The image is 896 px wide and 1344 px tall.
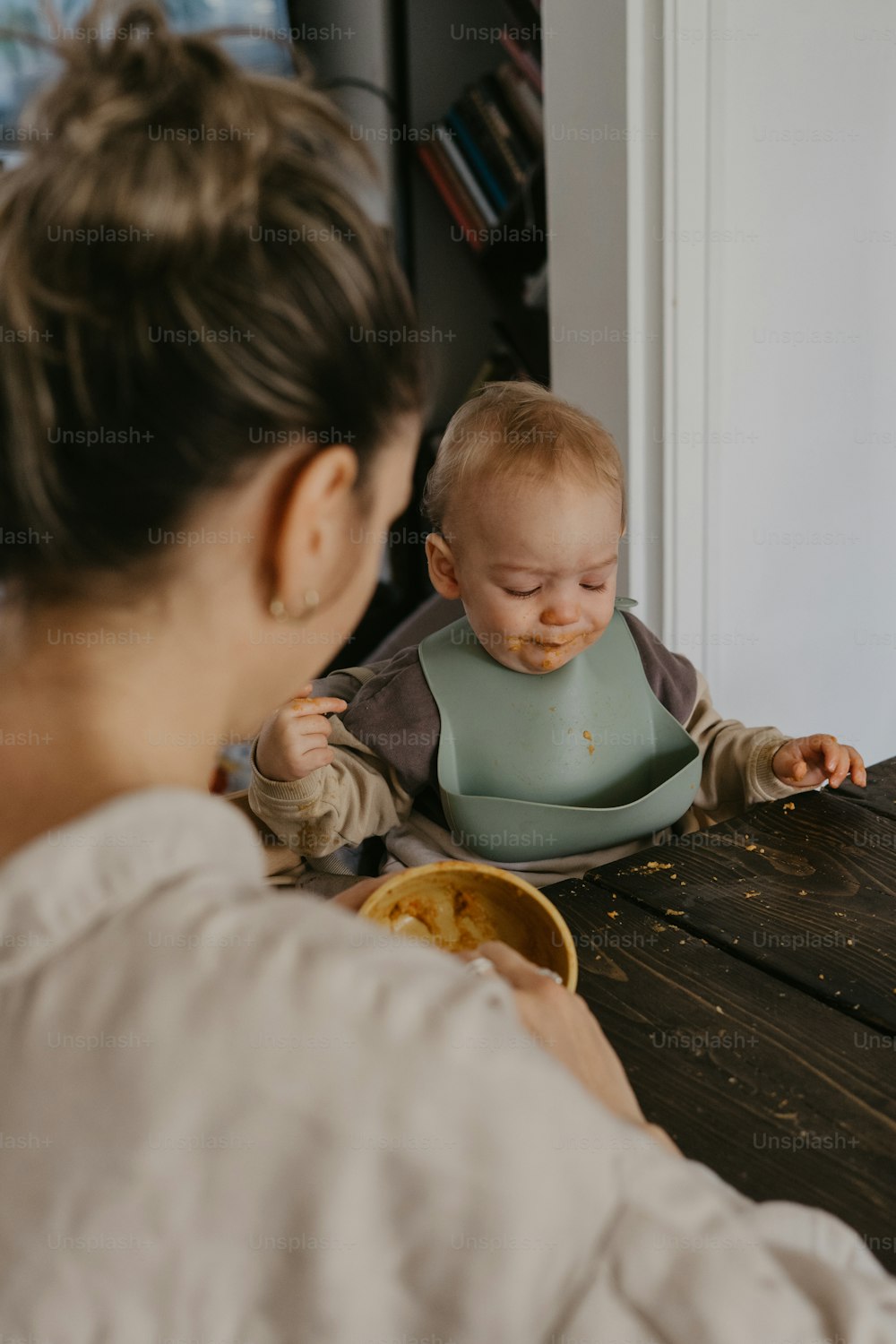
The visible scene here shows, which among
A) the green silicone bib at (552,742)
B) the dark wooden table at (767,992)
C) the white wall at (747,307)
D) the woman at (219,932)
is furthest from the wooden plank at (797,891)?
the white wall at (747,307)

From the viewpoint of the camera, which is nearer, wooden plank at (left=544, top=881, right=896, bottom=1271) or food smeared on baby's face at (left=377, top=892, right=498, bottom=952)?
wooden plank at (left=544, top=881, right=896, bottom=1271)

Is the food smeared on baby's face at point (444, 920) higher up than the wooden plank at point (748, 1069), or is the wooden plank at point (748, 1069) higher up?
the food smeared on baby's face at point (444, 920)

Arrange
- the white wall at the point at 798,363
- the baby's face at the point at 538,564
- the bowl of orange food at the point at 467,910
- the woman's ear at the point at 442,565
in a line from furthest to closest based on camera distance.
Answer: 1. the white wall at the point at 798,363
2. the woman's ear at the point at 442,565
3. the baby's face at the point at 538,564
4. the bowl of orange food at the point at 467,910

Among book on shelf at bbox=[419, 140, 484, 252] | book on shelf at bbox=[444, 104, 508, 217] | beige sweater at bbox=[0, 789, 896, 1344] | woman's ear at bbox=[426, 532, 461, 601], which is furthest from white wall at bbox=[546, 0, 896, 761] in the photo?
beige sweater at bbox=[0, 789, 896, 1344]

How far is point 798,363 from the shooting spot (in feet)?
7.18

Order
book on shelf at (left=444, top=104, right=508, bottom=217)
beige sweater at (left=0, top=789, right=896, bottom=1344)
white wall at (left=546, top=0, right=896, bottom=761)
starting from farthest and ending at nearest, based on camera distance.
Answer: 1. book on shelf at (left=444, top=104, right=508, bottom=217)
2. white wall at (left=546, top=0, right=896, bottom=761)
3. beige sweater at (left=0, top=789, right=896, bottom=1344)

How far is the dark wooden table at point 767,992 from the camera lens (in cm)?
77

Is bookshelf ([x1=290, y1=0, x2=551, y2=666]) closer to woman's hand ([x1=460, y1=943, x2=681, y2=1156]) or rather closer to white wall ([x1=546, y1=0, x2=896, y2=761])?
white wall ([x1=546, y1=0, x2=896, y2=761])

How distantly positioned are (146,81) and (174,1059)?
47 cm

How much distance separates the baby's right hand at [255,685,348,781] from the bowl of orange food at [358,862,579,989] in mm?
435

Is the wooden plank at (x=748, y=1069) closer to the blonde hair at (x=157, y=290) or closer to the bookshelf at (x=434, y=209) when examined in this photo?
the blonde hair at (x=157, y=290)

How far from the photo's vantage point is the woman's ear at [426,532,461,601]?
1.51 meters

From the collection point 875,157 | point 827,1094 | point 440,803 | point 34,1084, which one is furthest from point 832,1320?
point 875,157

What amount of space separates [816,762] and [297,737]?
0.62m
